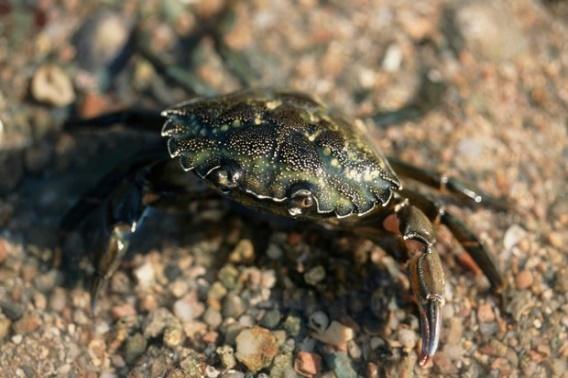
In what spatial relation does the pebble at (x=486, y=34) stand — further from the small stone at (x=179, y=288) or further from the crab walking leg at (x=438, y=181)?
the small stone at (x=179, y=288)

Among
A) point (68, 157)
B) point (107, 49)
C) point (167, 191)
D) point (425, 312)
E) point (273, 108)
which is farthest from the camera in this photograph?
point (107, 49)

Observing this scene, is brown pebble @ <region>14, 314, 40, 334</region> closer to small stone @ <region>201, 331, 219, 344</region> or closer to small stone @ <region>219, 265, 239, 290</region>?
small stone @ <region>201, 331, 219, 344</region>

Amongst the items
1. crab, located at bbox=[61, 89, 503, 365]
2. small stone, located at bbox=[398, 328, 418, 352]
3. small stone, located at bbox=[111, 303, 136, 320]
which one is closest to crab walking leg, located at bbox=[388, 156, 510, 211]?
crab, located at bbox=[61, 89, 503, 365]

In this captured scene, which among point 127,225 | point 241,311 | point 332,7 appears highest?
point 332,7

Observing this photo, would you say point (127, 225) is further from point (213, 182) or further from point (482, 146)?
point (482, 146)

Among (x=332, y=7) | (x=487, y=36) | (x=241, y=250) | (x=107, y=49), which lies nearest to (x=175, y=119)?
(x=241, y=250)

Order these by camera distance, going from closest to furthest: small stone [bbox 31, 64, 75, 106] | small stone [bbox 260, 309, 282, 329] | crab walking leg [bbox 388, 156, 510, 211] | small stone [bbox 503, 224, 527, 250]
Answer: small stone [bbox 260, 309, 282, 329] < crab walking leg [bbox 388, 156, 510, 211] < small stone [bbox 503, 224, 527, 250] < small stone [bbox 31, 64, 75, 106]
